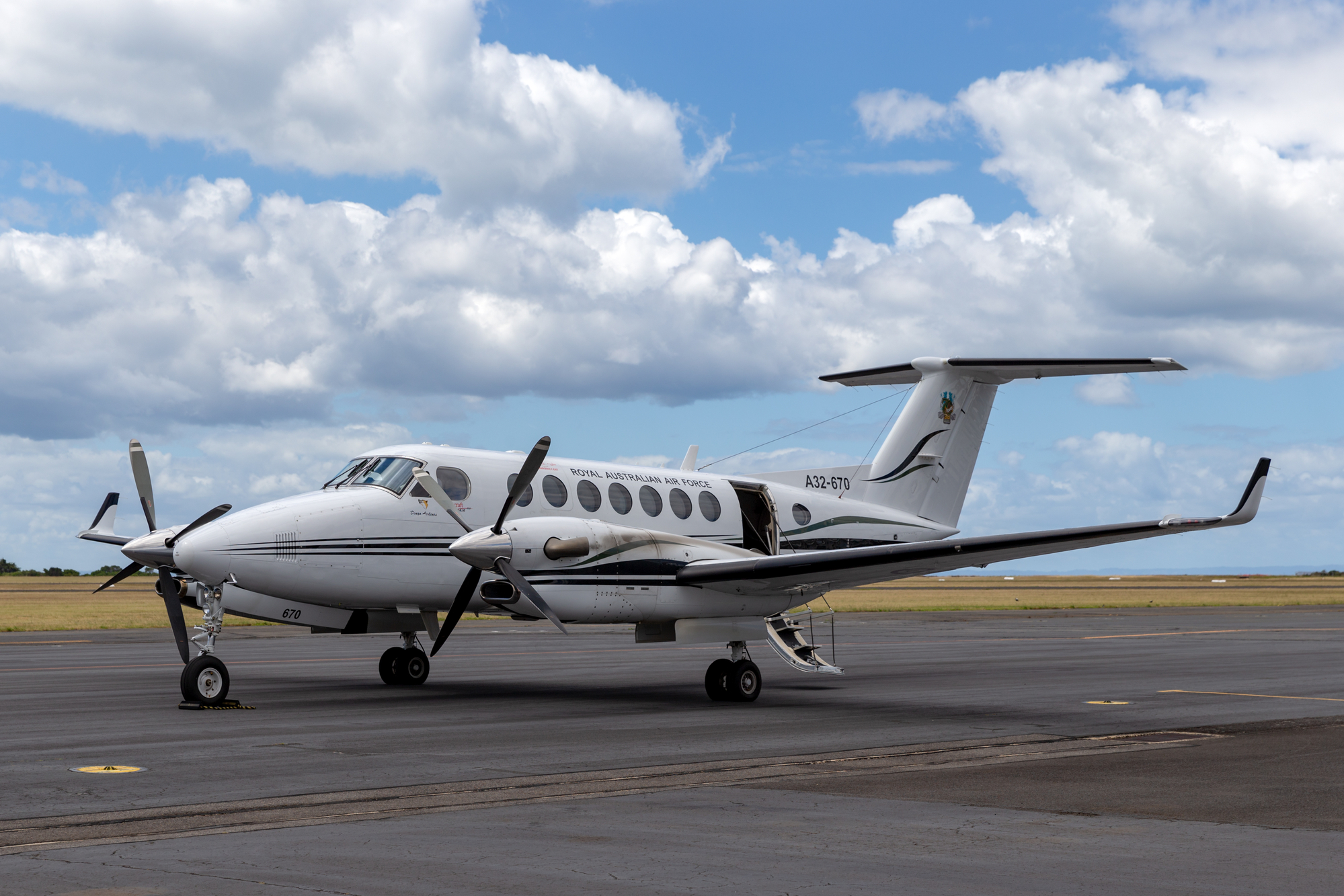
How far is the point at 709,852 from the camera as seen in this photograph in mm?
7430

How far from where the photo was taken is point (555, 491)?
18.1 metres

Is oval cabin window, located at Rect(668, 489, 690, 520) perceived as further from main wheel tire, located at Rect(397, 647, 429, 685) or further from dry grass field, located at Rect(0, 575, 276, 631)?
dry grass field, located at Rect(0, 575, 276, 631)

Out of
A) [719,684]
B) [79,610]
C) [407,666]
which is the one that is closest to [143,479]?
[407,666]

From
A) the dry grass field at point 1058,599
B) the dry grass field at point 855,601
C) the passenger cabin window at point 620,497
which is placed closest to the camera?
the passenger cabin window at point 620,497

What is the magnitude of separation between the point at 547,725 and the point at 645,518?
523cm

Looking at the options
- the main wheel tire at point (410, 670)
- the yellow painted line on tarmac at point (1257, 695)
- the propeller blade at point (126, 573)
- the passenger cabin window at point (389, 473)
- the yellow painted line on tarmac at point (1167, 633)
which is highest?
the passenger cabin window at point (389, 473)

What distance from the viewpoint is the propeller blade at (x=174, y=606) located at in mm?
16547

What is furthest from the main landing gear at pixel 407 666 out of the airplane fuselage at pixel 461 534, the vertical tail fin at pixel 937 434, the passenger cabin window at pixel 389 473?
the vertical tail fin at pixel 937 434

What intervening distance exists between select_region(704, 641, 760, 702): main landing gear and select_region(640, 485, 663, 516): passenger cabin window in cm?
269

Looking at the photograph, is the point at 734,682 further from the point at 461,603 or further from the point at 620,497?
the point at 461,603

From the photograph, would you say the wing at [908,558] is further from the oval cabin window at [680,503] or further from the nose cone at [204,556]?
the nose cone at [204,556]

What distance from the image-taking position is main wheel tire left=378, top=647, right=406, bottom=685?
769 inches

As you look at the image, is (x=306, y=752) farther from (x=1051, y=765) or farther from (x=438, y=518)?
(x=1051, y=765)

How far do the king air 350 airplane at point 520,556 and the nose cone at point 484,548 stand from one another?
21 mm
